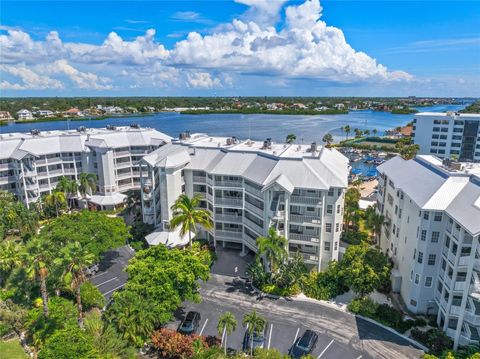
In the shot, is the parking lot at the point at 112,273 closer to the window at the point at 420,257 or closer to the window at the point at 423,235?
the window at the point at 420,257

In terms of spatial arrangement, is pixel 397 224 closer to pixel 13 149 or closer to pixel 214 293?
pixel 214 293

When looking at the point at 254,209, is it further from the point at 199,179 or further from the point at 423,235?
the point at 423,235

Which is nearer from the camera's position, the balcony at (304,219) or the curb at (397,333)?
the curb at (397,333)

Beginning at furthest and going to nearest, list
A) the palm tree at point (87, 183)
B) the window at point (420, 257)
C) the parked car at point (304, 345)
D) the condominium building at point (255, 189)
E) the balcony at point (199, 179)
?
the palm tree at point (87, 183) → the balcony at point (199, 179) → the condominium building at point (255, 189) → the window at point (420, 257) → the parked car at point (304, 345)

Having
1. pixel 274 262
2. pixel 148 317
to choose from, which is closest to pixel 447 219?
pixel 274 262

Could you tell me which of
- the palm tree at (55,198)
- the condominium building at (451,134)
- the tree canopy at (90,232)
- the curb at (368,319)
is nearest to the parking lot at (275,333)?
the curb at (368,319)

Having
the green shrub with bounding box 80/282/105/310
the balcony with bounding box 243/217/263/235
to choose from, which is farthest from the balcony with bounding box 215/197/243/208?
the green shrub with bounding box 80/282/105/310
